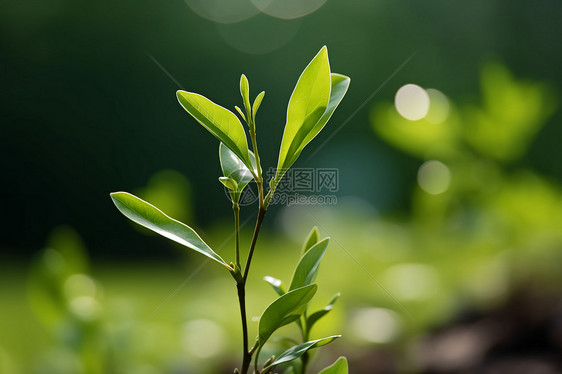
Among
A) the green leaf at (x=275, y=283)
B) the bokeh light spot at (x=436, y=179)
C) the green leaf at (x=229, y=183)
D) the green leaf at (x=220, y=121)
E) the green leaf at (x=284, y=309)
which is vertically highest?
the bokeh light spot at (x=436, y=179)

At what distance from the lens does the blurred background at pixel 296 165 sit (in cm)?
74

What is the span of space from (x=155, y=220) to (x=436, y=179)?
69 centimetres

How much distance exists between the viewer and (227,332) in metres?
0.84

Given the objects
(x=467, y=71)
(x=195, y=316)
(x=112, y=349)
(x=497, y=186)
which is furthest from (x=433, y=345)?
(x=467, y=71)

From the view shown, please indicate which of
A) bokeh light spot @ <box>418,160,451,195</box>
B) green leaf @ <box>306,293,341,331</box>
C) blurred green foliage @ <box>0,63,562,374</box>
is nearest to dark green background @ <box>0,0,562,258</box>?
blurred green foliage @ <box>0,63,562,374</box>

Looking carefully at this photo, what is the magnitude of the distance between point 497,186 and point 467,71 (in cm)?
176

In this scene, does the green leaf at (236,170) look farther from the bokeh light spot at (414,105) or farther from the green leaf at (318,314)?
the bokeh light spot at (414,105)

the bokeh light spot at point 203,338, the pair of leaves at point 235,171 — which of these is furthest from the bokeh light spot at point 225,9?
the pair of leaves at point 235,171

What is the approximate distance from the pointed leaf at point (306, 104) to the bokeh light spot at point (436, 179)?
24.5 inches

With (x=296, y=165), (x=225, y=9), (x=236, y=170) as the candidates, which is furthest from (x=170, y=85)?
(x=236, y=170)

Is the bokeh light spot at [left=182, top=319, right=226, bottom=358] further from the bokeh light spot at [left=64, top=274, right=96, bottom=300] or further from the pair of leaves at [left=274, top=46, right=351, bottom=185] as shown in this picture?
the pair of leaves at [left=274, top=46, right=351, bottom=185]

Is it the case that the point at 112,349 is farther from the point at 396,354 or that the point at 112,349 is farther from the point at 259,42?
the point at 259,42

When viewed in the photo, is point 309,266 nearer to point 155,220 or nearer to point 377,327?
point 155,220

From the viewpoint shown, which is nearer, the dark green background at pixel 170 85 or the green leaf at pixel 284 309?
the green leaf at pixel 284 309
